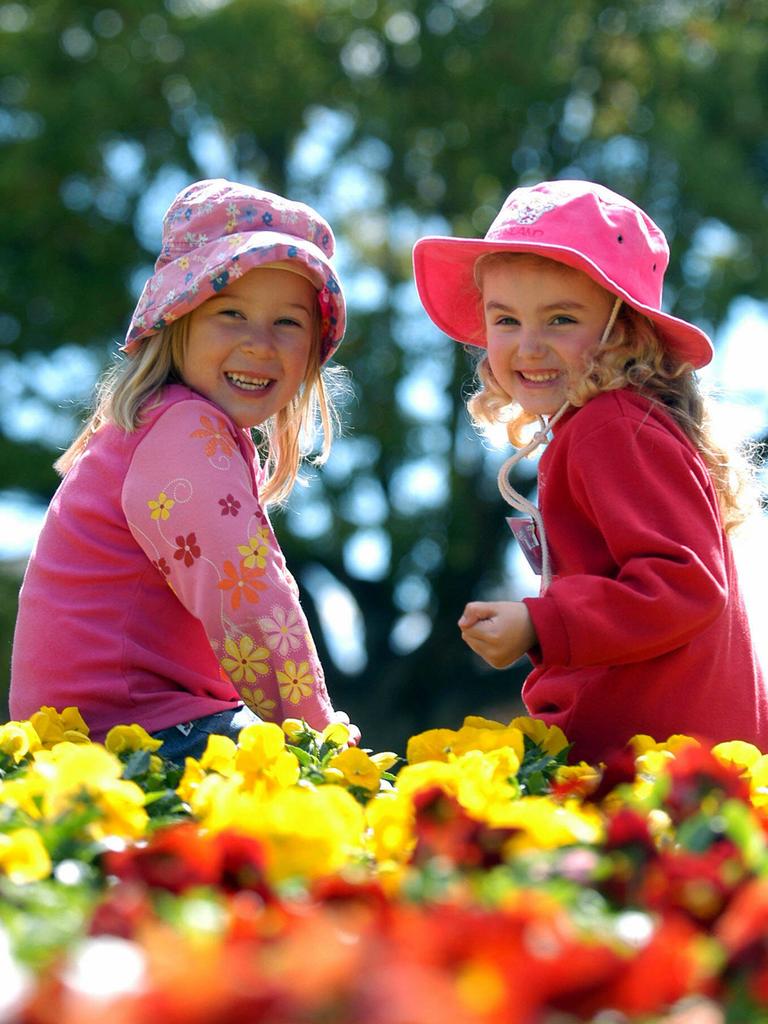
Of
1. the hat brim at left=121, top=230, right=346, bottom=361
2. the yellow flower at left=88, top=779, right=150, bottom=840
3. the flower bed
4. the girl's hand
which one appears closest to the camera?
the flower bed

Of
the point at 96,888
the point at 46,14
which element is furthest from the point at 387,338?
the point at 96,888

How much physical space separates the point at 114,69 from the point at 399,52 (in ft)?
9.03

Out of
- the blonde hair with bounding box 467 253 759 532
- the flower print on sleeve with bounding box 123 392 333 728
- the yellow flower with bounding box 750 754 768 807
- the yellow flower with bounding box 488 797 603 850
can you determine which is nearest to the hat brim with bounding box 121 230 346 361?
the flower print on sleeve with bounding box 123 392 333 728

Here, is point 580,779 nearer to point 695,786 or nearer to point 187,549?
point 695,786

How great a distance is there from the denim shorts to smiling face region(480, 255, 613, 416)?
0.87m

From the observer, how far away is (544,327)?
9.91ft

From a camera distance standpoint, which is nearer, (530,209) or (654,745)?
(654,745)

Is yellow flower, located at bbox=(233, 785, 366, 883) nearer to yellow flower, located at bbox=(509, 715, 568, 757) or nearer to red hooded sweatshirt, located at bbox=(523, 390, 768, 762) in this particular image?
yellow flower, located at bbox=(509, 715, 568, 757)

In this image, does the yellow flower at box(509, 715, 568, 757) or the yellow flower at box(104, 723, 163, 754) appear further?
the yellow flower at box(509, 715, 568, 757)

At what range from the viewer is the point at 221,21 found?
13500 millimetres

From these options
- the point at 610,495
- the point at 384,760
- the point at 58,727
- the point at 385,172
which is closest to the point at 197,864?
the point at 384,760

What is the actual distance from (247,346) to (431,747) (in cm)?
126

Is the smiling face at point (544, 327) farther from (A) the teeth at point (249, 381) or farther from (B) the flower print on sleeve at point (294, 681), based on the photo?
(B) the flower print on sleeve at point (294, 681)

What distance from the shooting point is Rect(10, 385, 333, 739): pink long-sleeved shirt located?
9.58 ft
